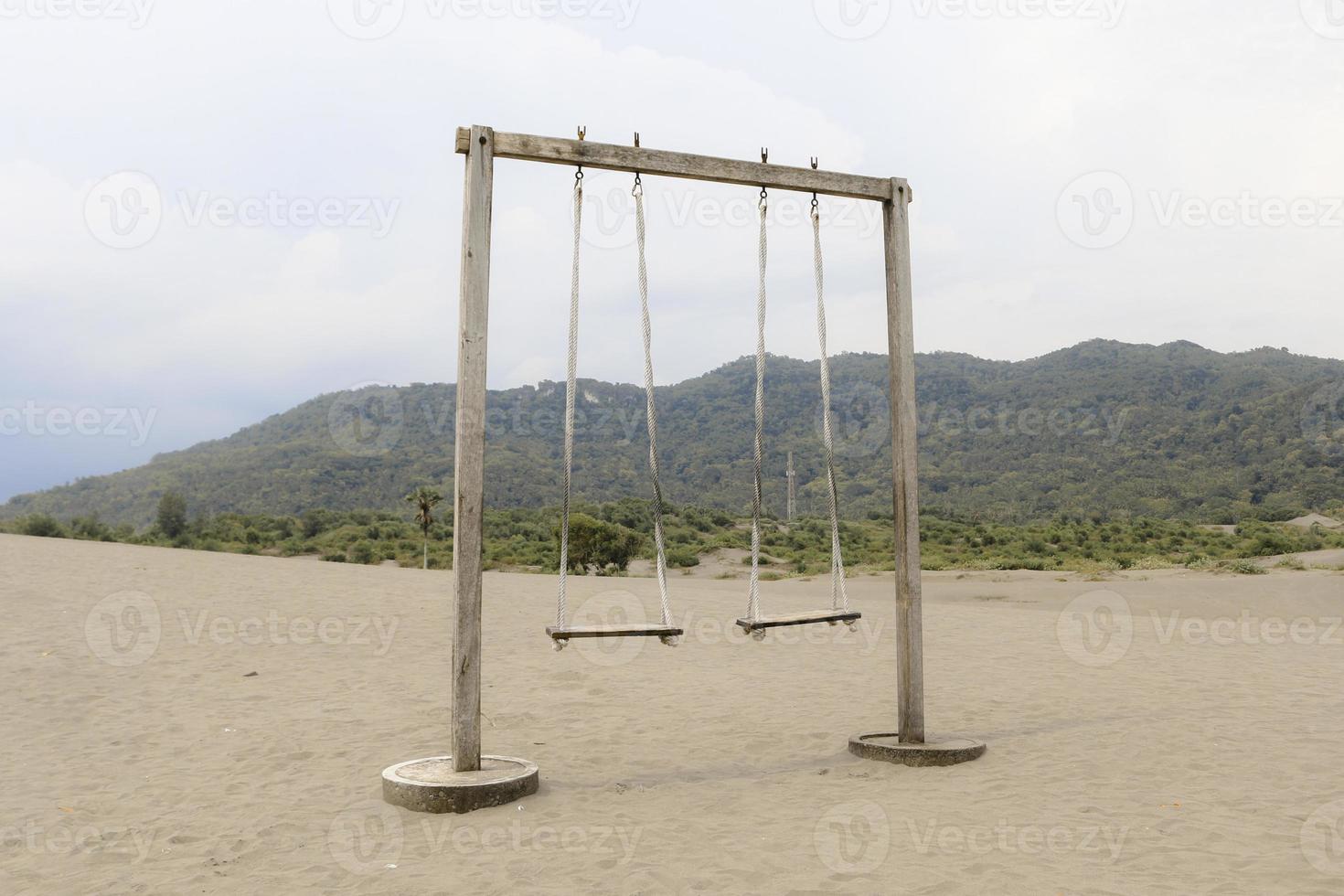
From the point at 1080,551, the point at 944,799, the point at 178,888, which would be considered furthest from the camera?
the point at 1080,551

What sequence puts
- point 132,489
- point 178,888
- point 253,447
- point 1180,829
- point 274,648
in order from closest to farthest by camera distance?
1. point 178,888
2. point 1180,829
3. point 274,648
4. point 132,489
5. point 253,447

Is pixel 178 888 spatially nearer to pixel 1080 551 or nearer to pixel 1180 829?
pixel 1180 829

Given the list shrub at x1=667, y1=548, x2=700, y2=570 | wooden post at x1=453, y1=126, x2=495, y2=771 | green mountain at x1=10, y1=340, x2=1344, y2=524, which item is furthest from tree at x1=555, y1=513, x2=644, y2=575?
green mountain at x1=10, y1=340, x2=1344, y2=524

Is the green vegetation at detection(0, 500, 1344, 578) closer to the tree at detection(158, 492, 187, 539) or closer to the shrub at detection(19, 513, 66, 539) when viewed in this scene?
the shrub at detection(19, 513, 66, 539)

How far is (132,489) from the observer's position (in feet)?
204

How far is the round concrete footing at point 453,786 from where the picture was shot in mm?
5324

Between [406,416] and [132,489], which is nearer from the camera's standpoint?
[132,489]

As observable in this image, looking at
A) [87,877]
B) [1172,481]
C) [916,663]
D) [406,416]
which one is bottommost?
[87,877]

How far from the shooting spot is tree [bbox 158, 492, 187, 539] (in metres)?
35.5

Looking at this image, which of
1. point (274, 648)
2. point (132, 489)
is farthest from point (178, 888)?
point (132, 489)

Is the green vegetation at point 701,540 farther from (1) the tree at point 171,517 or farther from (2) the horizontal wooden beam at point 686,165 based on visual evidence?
(2) the horizontal wooden beam at point 686,165

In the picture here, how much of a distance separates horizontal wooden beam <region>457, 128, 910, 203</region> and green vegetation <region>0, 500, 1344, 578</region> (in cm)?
1944

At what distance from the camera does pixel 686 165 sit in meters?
6.02

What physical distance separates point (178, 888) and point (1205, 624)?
570 inches
